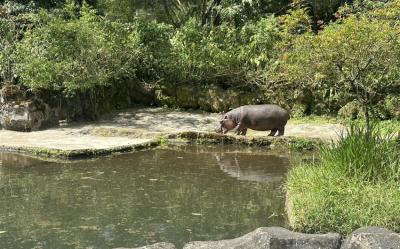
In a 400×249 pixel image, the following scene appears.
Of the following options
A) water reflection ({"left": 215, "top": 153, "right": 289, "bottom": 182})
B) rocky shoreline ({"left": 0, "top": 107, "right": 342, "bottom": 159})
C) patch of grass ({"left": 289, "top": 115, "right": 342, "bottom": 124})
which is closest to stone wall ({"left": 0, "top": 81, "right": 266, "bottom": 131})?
rocky shoreline ({"left": 0, "top": 107, "right": 342, "bottom": 159})

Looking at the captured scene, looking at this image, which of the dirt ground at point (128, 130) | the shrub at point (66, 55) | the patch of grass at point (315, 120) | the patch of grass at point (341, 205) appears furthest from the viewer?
the patch of grass at point (315, 120)

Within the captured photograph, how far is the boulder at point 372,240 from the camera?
2922 mm

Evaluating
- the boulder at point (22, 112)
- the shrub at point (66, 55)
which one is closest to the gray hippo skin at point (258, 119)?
the shrub at point (66, 55)

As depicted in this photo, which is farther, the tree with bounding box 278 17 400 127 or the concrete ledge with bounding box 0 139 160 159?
the tree with bounding box 278 17 400 127

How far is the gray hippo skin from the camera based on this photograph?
514 inches

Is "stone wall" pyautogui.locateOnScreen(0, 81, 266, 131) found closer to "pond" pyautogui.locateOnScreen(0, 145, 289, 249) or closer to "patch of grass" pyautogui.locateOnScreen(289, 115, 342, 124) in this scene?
"patch of grass" pyautogui.locateOnScreen(289, 115, 342, 124)

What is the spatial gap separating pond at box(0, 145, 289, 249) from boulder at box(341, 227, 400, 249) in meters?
2.90

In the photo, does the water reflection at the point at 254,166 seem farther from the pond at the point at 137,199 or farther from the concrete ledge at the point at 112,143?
the concrete ledge at the point at 112,143

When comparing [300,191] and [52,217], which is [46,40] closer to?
[52,217]

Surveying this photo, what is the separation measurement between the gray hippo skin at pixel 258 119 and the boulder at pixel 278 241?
33.0 feet

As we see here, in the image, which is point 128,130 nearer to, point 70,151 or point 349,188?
point 70,151

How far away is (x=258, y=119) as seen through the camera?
43.1 ft

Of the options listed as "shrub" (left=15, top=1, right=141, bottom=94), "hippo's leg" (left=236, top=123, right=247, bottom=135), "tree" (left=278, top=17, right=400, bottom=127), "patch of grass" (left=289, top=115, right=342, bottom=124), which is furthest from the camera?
"patch of grass" (left=289, top=115, right=342, bottom=124)

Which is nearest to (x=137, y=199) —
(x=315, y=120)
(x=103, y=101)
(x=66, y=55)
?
(x=66, y=55)
